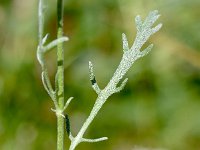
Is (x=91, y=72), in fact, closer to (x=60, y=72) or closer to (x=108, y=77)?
(x=60, y=72)

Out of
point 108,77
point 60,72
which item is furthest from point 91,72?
point 108,77

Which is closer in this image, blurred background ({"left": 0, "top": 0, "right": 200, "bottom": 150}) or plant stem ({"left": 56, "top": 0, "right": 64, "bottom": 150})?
plant stem ({"left": 56, "top": 0, "right": 64, "bottom": 150})

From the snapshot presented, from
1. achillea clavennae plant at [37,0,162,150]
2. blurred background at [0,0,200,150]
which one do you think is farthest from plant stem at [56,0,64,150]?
blurred background at [0,0,200,150]

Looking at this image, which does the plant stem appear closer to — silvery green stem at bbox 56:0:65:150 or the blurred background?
silvery green stem at bbox 56:0:65:150

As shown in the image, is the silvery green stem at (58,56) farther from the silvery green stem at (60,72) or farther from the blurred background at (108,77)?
the blurred background at (108,77)

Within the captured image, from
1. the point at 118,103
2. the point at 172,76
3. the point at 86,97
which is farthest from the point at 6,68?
the point at 172,76

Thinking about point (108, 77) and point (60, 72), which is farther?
point (108, 77)

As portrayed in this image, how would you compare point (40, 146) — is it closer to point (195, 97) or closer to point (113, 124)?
point (113, 124)

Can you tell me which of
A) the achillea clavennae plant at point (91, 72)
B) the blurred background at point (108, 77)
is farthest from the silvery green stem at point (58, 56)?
the blurred background at point (108, 77)
